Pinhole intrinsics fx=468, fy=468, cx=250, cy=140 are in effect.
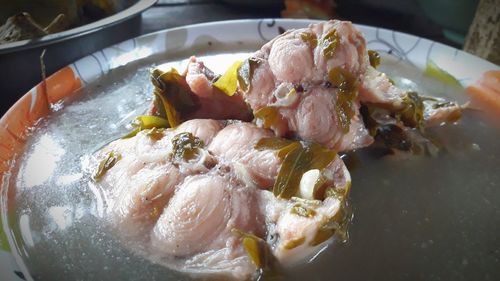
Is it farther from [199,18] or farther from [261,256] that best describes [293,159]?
[199,18]

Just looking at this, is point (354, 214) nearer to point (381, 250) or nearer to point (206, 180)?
point (381, 250)

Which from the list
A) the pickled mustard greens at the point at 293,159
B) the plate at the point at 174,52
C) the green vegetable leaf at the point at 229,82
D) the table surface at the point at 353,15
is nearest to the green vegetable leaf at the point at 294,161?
the pickled mustard greens at the point at 293,159

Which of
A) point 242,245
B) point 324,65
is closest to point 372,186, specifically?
point 324,65

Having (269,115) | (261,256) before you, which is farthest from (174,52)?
(261,256)

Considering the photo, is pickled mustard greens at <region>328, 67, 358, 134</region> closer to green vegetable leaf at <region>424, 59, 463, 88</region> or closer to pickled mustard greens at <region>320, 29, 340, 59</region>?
pickled mustard greens at <region>320, 29, 340, 59</region>

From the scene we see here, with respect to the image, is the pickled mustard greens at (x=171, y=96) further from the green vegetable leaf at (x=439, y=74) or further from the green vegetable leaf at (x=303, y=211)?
the green vegetable leaf at (x=439, y=74)

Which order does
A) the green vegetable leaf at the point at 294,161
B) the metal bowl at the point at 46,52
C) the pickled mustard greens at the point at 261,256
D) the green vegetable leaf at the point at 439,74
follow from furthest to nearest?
the green vegetable leaf at the point at 439,74, the metal bowl at the point at 46,52, the green vegetable leaf at the point at 294,161, the pickled mustard greens at the point at 261,256

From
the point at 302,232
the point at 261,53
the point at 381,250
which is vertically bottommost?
the point at 381,250
